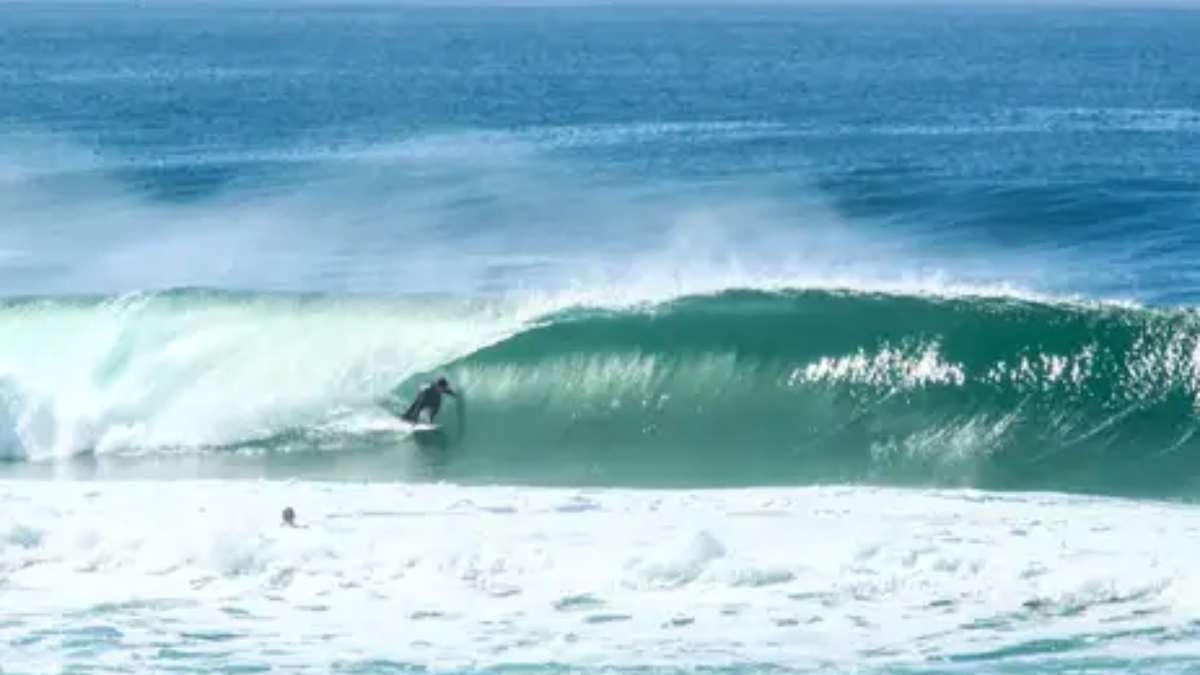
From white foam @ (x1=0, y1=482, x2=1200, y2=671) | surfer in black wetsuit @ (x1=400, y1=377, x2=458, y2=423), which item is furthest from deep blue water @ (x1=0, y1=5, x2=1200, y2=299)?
white foam @ (x1=0, y1=482, x2=1200, y2=671)

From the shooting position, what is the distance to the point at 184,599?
64.8ft

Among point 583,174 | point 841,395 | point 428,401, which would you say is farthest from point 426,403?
point 583,174

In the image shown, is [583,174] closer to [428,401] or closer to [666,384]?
[666,384]

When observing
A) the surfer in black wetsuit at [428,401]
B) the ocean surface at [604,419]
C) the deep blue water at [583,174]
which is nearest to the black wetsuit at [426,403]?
the surfer in black wetsuit at [428,401]

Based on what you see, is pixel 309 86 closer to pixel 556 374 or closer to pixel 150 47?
pixel 150 47

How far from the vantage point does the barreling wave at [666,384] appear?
85.6 ft

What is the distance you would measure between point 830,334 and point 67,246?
58.9 ft

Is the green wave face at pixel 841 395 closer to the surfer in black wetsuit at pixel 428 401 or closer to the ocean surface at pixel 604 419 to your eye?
the ocean surface at pixel 604 419

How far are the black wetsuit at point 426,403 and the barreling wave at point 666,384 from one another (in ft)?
1.10

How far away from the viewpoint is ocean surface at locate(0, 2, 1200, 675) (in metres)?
19.0

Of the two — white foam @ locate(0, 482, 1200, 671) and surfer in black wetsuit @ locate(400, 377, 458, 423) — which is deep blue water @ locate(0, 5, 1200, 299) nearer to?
surfer in black wetsuit @ locate(400, 377, 458, 423)

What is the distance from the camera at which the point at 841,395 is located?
27875mm

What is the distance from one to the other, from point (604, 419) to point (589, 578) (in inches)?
310

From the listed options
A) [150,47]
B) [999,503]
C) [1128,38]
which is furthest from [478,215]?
[1128,38]
